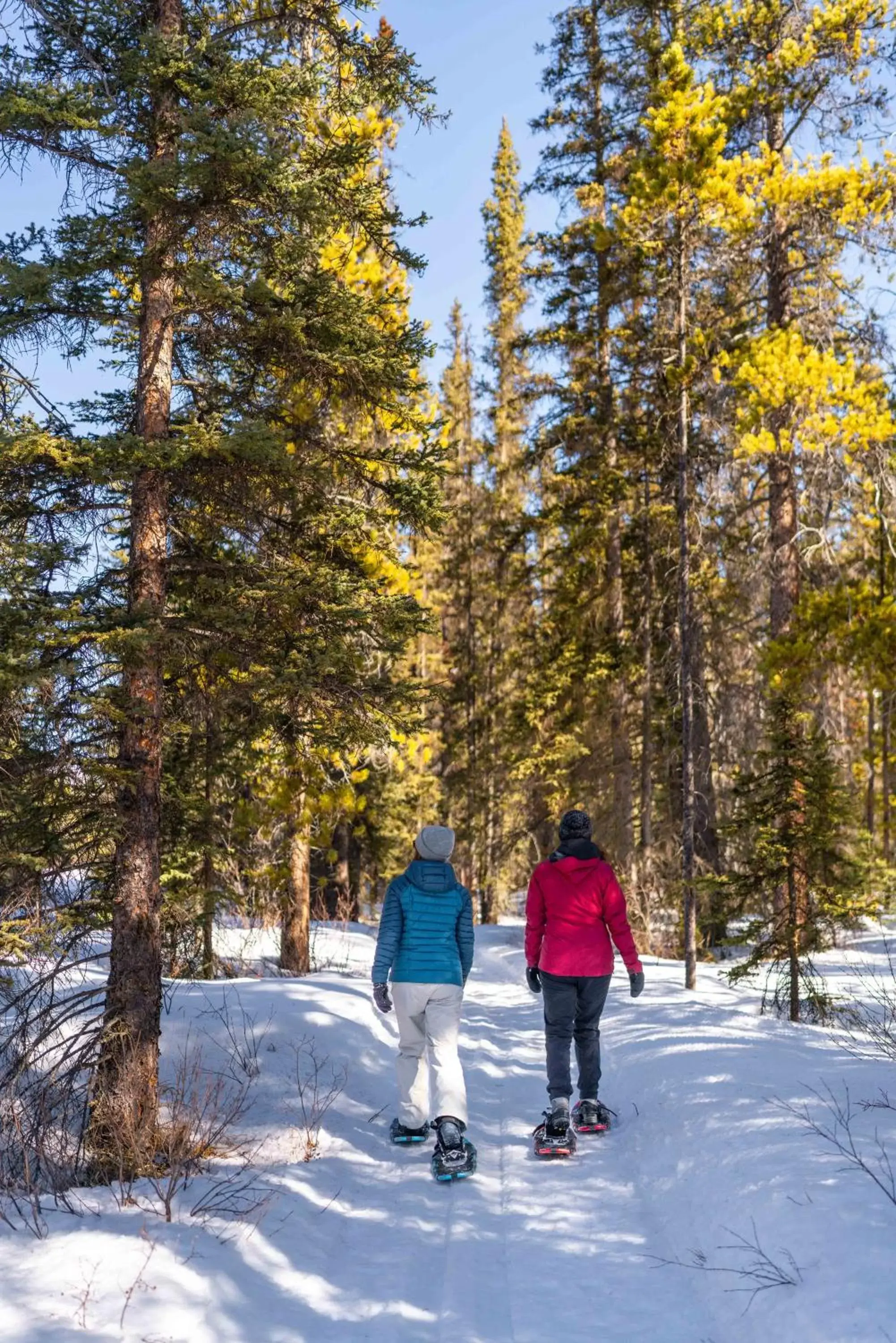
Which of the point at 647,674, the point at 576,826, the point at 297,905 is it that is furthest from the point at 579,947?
the point at 647,674

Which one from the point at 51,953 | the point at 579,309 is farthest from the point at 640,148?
the point at 51,953

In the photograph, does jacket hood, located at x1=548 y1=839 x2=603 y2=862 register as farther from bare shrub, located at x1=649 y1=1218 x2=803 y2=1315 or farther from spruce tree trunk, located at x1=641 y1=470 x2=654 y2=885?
spruce tree trunk, located at x1=641 y1=470 x2=654 y2=885

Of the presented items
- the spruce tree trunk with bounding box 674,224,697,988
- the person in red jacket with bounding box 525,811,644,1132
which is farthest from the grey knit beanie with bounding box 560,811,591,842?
the spruce tree trunk with bounding box 674,224,697,988

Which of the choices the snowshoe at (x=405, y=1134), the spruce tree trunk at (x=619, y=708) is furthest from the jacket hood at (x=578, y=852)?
the spruce tree trunk at (x=619, y=708)

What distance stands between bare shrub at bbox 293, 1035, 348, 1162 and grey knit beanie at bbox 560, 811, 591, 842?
2.65m

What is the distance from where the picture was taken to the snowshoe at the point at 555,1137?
6.21 meters

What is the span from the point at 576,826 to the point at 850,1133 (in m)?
2.61

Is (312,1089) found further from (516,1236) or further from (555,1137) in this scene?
(516,1236)

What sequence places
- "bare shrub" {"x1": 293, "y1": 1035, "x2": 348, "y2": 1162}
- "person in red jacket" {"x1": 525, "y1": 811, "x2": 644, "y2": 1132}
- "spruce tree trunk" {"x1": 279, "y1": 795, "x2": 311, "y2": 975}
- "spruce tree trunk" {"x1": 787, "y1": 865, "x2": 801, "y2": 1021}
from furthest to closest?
"spruce tree trunk" {"x1": 279, "y1": 795, "x2": 311, "y2": 975}, "spruce tree trunk" {"x1": 787, "y1": 865, "x2": 801, "y2": 1021}, "person in red jacket" {"x1": 525, "y1": 811, "x2": 644, "y2": 1132}, "bare shrub" {"x1": 293, "y1": 1035, "x2": 348, "y2": 1162}

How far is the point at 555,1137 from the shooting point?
20.5 feet

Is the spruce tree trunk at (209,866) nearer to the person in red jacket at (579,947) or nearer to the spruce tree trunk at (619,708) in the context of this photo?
the person in red jacket at (579,947)

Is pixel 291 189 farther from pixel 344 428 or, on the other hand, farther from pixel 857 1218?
pixel 857 1218

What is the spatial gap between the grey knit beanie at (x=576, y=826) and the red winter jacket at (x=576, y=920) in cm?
18

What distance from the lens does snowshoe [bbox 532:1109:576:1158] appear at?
6.21 m
